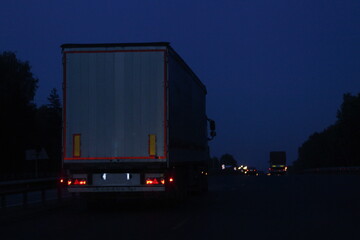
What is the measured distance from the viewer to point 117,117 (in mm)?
16062

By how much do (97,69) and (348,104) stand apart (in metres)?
108

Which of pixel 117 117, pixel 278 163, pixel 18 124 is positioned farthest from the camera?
pixel 278 163

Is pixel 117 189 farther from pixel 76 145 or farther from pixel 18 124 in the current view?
pixel 18 124

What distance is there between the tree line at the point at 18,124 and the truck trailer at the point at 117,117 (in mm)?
41822

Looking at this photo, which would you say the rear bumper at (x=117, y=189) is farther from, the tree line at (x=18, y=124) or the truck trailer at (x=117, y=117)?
the tree line at (x=18, y=124)

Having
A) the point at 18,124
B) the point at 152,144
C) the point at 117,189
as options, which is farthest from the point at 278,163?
the point at 152,144

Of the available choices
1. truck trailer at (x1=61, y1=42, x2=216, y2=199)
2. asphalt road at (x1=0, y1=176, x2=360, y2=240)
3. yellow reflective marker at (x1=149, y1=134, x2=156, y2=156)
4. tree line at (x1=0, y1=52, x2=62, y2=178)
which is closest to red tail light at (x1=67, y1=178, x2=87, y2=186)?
truck trailer at (x1=61, y1=42, x2=216, y2=199)

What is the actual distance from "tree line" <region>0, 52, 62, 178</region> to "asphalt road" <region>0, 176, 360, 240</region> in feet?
133

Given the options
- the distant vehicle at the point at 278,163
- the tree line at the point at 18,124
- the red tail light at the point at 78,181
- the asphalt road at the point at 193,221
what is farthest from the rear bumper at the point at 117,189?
the distant vehicle at the point at 278,163

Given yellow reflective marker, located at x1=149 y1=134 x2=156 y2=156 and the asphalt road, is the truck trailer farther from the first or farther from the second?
the asphalt road

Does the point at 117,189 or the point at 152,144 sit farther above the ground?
the point at 152,144

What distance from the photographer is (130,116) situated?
52.6ft

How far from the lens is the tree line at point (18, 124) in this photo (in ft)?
214

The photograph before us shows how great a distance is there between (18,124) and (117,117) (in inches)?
2081
